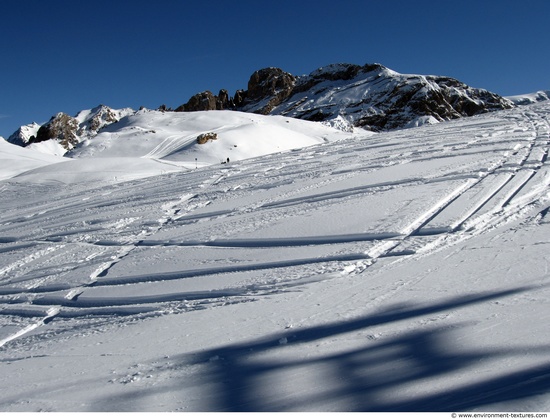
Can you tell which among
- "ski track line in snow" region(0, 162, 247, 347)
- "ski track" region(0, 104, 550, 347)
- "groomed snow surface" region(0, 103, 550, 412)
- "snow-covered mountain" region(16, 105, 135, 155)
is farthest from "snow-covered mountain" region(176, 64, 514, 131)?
"ski track line in snow" region(0, 162, 247, 347)

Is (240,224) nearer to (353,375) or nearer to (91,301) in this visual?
(91,301)

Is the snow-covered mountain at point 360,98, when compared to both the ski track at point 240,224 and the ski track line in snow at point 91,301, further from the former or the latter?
the ski track line in snow at point 91,301

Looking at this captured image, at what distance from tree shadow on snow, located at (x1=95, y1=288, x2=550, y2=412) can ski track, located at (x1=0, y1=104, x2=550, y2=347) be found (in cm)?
72

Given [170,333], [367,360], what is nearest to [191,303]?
[170,333]

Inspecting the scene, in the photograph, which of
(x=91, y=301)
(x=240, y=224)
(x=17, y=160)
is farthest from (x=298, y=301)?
(x=17, y=160)

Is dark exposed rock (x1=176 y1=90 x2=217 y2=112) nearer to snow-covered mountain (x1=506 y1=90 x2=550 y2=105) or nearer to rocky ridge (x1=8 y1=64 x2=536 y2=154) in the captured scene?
rocky ridge (x1=8 y1=64 x2=536 y2=154)

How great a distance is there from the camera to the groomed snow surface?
243 centimetres

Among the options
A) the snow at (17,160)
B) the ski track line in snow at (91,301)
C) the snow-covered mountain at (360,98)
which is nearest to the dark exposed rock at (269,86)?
the snow-covered mountain at (360,98)

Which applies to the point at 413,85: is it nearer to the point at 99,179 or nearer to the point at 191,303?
the point at 99,179

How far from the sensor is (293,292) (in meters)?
3.71

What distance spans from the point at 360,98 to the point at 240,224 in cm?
10015

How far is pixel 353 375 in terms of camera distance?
246 centimetres

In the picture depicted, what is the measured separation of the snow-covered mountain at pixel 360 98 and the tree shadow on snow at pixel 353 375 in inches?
3185

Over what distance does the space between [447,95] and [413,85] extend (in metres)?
11.2
